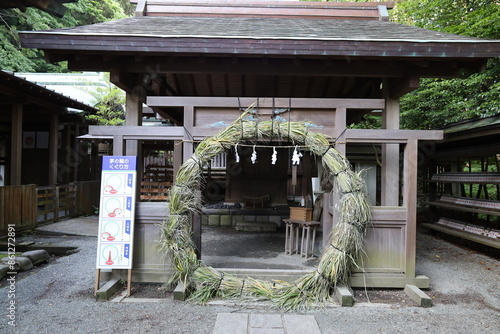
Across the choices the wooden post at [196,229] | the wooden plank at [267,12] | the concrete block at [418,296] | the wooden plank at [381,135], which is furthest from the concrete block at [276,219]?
the wooden plank at [267,12]

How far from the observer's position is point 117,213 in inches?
165

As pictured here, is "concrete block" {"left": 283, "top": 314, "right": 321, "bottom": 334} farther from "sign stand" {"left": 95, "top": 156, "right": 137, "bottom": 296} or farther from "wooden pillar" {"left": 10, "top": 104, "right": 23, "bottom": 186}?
"wooden pillar" {"left": 10, "top": 104, "right": 23, "bottom": 186}

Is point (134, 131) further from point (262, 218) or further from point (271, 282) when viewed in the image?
point (262, 218)

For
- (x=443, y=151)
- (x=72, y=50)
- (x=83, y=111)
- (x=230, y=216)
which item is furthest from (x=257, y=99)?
(x=83, y=111)

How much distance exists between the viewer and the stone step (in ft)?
28.8

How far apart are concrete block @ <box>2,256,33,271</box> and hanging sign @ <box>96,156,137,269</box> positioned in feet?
7.01

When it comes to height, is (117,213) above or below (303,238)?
above

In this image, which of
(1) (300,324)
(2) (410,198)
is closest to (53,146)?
(1) (300,324)

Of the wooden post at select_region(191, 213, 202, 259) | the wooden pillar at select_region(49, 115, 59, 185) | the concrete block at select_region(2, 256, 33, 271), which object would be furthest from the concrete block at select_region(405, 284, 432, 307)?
the wooden pillar at select_region(49, 115, 59, 185)

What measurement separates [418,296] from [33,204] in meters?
9.12

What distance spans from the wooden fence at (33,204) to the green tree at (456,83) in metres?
11.2

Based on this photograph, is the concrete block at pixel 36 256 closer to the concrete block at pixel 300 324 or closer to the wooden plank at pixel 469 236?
the concrete block at pixel 300 324

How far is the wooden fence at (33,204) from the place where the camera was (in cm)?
760

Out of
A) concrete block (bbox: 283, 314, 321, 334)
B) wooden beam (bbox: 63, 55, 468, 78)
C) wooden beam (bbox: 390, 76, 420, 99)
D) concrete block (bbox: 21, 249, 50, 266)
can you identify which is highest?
wooden beam (bbox: 63, 55, 468, 78)
